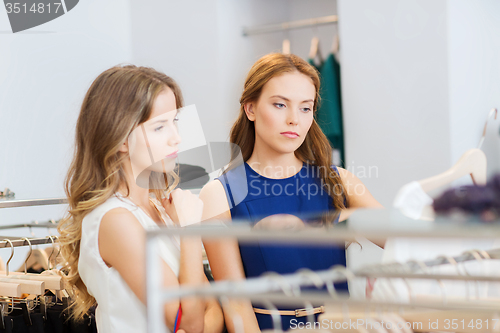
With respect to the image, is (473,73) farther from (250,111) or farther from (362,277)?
(362,277)

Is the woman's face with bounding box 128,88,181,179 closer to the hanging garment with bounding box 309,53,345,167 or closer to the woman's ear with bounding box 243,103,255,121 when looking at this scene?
the woman's ear with bounding box 243,103,255,121

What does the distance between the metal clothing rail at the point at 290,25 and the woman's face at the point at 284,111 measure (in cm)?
151

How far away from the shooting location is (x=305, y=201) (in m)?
1.05

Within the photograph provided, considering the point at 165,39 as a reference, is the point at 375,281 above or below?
below

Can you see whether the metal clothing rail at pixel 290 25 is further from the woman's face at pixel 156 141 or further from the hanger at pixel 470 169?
the woman's face at pixel 156 141

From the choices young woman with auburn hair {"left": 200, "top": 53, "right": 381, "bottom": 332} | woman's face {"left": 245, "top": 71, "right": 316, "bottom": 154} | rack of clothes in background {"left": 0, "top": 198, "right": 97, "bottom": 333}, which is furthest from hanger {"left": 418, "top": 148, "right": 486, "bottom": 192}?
rack of clothes in background {"left": 0, "top": 198, "right": 97, "bottom": 333}

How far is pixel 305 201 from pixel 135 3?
1964 mm

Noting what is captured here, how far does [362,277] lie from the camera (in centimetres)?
56

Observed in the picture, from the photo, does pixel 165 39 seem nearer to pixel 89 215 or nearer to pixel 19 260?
pixel 19 260

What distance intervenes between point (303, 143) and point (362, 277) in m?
0.60

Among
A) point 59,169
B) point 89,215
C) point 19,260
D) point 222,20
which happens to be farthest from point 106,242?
point 222,20

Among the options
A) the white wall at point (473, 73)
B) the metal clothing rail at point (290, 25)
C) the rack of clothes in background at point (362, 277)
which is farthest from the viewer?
the metal clothing rail at point (290, 25)

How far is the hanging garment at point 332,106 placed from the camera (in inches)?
88.6

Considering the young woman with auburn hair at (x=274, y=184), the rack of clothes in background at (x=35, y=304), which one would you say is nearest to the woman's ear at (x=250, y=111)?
the young woman with auburn hair at (x=274, y=184)
